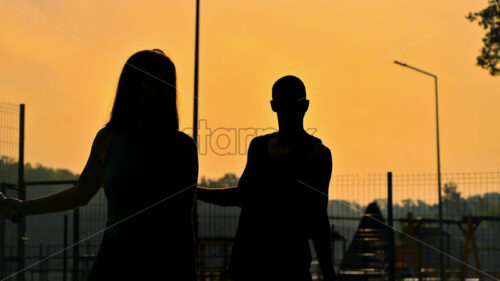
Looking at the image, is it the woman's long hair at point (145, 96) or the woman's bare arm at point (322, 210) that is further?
the woman's bare arm at point (322, 210)

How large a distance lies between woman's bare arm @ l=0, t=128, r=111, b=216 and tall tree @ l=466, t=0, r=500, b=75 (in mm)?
26492

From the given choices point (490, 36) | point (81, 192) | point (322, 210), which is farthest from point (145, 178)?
point (490, 36)

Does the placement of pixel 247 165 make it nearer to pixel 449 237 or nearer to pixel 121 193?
pixel 121 193

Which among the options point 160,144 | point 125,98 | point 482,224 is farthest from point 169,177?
point 482,224

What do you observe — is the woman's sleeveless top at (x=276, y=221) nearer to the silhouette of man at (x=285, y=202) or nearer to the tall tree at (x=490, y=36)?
the silhouette of man at (x=285, y=202)

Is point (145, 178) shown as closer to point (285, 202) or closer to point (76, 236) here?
point (285, 202)

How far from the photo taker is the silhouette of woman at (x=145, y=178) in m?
3.65

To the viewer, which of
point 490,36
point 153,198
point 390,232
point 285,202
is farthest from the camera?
point 490,36

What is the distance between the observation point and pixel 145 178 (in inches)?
146

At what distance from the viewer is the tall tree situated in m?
Result: 29.0

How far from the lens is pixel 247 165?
4.59 meters

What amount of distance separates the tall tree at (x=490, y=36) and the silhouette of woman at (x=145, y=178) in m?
26.4

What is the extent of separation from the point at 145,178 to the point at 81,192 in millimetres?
310

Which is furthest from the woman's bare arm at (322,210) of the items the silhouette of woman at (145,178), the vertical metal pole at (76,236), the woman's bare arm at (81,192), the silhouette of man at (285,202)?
the vertical metal pole at (76,236)
